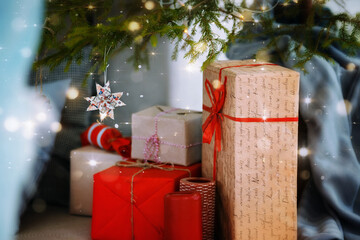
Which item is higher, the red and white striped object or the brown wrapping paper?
the red and white striped object

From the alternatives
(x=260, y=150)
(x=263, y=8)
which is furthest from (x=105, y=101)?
(x=263, y=8)

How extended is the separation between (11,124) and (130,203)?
48 centimetres

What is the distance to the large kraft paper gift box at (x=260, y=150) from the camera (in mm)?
1283

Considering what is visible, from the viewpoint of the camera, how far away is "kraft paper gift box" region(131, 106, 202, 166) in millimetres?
1592

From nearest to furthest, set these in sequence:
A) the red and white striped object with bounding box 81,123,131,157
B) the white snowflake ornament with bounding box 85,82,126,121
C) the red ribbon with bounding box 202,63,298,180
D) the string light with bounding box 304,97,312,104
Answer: the red ribbon with bounding box 202,63,298,180 < the white snowflake ornament with bounding box 85,82,126,121 < the string light with bounding box 304,97,312,104 < the red and white striped object with bounding box 81,123,131,157

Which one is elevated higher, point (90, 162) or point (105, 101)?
point (105, 101)

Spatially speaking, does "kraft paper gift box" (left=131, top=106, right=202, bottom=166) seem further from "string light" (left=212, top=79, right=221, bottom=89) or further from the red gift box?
"string light" (left=212, top=79, right=221, bottom=89)

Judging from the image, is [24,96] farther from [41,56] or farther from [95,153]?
[95,153]

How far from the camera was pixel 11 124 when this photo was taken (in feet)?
5.11

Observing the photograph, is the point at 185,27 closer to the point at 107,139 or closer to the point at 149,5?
the point at 149,5

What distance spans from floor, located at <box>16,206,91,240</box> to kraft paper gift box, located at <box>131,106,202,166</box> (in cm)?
31

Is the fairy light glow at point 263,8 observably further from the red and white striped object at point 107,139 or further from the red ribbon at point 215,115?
the red and white striped object at point 107,139

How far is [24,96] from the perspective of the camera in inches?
63.5

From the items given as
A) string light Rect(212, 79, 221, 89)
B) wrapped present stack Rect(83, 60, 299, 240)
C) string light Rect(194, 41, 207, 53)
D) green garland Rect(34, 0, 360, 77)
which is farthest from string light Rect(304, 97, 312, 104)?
string light Rect(194, 41, 207, 53)
